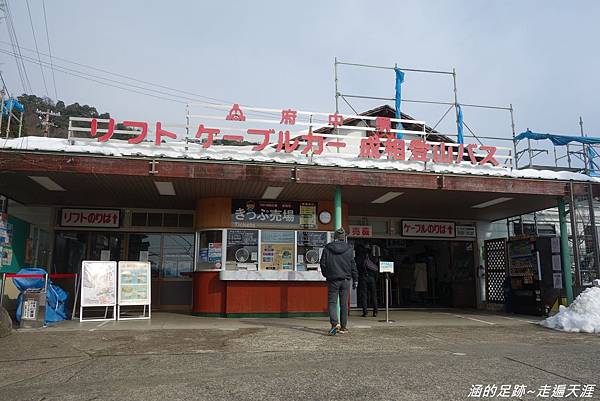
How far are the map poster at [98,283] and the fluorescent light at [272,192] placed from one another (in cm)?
366

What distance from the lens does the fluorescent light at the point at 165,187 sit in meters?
10.1

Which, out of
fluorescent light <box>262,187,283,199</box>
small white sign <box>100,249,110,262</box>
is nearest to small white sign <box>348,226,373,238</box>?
fluorescent light <box>262,187,283,199</box>

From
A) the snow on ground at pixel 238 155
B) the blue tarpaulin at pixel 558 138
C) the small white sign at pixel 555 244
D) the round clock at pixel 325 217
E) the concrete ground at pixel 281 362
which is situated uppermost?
the blue tarpaulin at pixel 558 138

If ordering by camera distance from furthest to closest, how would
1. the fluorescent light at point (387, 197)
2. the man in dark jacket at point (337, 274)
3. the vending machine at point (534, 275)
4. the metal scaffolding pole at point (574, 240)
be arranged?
Result: the vending machine at point (534, 275), the fluorescent light at point (387, 197), the metal scaffolding pole at point (574, 240), the man in dark jacket at point (337, 274)

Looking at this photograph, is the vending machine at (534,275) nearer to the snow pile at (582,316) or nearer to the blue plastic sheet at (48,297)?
the snow pile at (582,316)

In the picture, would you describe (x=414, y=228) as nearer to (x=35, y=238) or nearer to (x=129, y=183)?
(x=129, y=183)

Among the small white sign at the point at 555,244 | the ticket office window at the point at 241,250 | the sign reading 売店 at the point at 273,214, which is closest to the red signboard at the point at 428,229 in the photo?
the small white sign at the point at 555,244

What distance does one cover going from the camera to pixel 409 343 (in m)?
7.32

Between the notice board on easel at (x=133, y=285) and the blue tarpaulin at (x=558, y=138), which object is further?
the blue tarpaulin at (x=558, y=138)

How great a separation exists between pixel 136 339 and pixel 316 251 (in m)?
5.33

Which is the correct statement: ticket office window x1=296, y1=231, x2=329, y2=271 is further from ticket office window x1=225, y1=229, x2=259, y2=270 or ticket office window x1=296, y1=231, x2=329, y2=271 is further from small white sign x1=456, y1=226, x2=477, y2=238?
small white sign x1=456, y1=226, x2=477, y2=238

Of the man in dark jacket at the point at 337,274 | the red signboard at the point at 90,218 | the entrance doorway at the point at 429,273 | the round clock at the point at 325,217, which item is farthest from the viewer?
the entrance doorway at the point at 429,273

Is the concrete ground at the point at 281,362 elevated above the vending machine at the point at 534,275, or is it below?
below

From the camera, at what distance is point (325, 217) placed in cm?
1205
